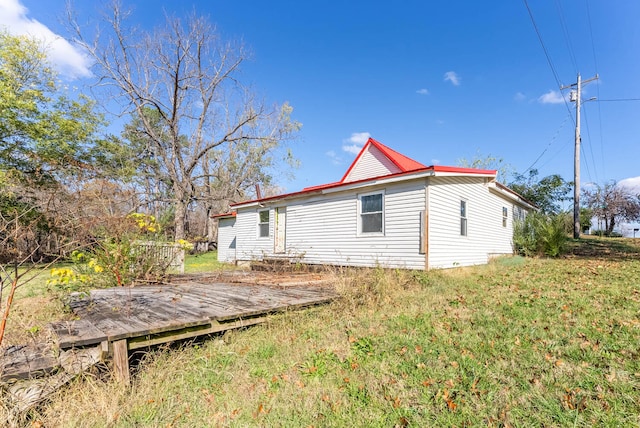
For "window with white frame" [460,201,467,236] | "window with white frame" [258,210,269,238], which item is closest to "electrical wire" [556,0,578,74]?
"window with white frame" [460,201,467,236]

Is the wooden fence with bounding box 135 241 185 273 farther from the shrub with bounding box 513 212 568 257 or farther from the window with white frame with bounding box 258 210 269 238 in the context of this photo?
the shrub with bounding box 513 212 568 257

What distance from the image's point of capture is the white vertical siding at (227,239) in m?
16.0

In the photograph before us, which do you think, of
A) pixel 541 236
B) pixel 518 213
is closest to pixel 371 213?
pixel 541 236

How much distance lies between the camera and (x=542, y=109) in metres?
17.5

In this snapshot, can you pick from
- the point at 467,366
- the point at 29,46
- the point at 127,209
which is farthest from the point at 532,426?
the point at 29,46

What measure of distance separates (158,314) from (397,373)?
301 centimetres

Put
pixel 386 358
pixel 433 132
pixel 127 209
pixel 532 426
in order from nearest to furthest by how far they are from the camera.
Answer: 1. pixel 532 426
2. pixel 386 358
3. pixel 127 209
4. pixel 433 132

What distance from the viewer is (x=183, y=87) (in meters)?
17.8

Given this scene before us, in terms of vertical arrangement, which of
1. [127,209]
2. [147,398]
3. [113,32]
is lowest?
[147,398]

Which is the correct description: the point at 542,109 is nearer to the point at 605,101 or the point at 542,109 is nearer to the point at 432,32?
the point at 605,101

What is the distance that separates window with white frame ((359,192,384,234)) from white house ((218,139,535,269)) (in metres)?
0.03

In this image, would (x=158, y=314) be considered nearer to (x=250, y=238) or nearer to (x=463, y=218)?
(x=463, y=218)

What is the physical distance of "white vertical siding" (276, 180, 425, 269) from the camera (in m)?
8.23

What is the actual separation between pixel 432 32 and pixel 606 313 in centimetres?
1346
